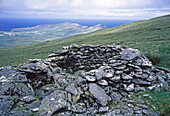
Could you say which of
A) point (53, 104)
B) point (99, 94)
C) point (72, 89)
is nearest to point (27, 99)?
point (53, 104)

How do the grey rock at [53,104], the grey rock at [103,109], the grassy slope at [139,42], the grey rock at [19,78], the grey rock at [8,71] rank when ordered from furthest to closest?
1. the grassy slope at [139,42]
2. the grey rock at [8,71]
3. the grey rock at [19,78]
4. the grey rock at [103,109]
5. the grey rock at [53,104]

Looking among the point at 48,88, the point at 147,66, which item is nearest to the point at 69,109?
the point at 48,88

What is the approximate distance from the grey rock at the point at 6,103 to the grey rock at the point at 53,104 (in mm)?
2151

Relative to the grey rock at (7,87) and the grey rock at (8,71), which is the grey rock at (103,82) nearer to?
the grey rock at (7,87)

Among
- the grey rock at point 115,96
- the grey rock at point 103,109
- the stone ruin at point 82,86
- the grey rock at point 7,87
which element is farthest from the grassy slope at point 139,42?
the grey rock at point 7,87

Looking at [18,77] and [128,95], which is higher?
[18,77]

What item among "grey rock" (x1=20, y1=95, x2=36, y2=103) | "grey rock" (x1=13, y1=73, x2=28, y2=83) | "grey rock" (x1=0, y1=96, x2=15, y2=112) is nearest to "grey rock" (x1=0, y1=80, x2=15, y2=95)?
"grey rock" (x1=13, y1=73, x2=28, y2=83)

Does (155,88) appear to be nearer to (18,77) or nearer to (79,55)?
(79,55)

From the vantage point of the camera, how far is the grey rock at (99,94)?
30.4 feet

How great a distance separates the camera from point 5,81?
992 centimetres

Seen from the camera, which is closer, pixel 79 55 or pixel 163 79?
pixel 163 79

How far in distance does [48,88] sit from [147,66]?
1120 centimetres

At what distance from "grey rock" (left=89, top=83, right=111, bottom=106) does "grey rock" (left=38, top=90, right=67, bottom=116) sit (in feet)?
8.18

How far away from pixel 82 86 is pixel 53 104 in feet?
10.3
